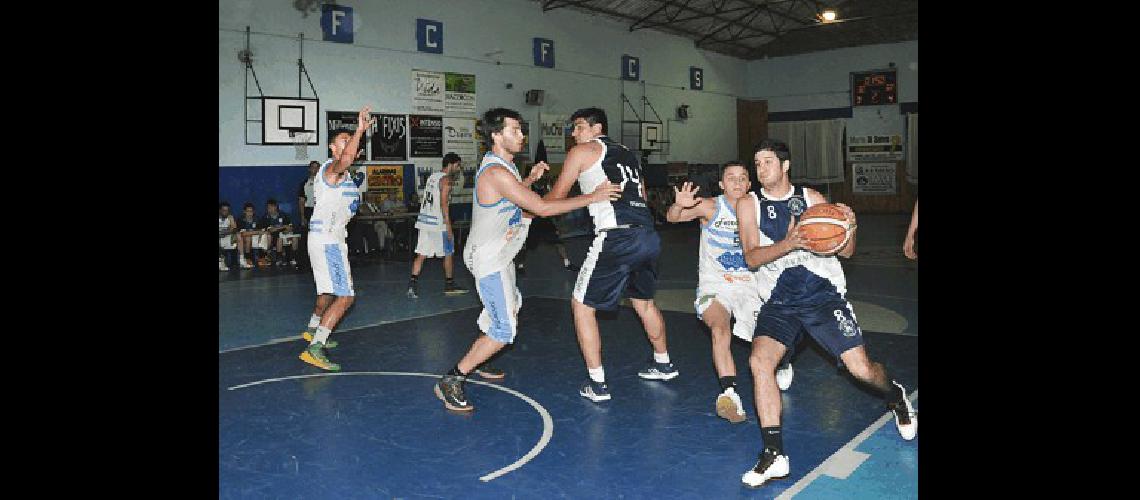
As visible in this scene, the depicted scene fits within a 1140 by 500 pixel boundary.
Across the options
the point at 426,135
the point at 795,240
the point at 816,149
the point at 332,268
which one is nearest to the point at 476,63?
the point at 426,135

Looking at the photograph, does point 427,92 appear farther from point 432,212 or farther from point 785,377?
point 785,377

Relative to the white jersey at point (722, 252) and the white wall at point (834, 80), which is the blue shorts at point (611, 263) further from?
the white wall at point (834, 80)

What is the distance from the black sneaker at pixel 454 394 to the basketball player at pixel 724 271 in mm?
1627

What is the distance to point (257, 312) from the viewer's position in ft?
30.8

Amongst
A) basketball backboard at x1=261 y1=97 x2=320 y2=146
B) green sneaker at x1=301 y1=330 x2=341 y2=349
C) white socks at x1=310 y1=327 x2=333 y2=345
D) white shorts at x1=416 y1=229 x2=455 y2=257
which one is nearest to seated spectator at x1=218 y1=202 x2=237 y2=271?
basketball backboard at x1=261 y1=97 x2=320 y2=146

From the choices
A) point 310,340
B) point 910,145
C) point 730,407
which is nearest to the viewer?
point 730,407

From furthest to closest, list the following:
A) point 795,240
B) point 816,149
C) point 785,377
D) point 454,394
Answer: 1. point 816,149
2. point 785,377
3. point 454,394
4. point 795,240

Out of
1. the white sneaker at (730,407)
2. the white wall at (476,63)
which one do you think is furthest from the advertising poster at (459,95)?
the white sneaker at (730,407)

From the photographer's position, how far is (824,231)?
4.11 meters

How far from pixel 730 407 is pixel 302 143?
482 inches

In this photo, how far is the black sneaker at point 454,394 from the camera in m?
5.39
